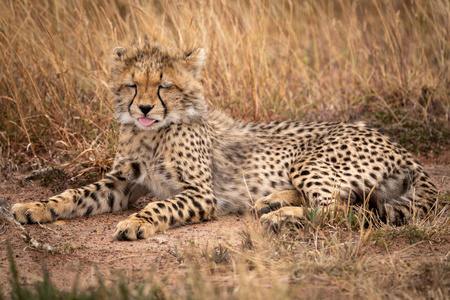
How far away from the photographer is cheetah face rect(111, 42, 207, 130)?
3.68 meters

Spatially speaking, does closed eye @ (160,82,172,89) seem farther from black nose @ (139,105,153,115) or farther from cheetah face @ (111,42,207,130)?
black nose @ (139,105,153,115)

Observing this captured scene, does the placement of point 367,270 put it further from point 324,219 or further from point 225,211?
point 225,211

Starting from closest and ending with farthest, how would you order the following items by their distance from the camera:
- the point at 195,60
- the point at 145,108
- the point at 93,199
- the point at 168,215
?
the point at 168,215 < the point at 145,108 < the point at 93,199 < the point at 195,60

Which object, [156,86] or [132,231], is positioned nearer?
[132,231]

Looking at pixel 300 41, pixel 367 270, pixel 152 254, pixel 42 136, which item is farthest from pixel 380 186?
pixel 300 41

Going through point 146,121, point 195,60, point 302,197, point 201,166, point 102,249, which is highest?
point 195,60

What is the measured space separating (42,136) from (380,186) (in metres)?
3.03

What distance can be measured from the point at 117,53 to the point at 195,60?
0.59 metres

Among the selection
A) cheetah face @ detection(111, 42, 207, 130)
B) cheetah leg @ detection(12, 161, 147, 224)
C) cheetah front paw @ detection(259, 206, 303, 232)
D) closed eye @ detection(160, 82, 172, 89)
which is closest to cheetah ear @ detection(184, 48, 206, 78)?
cheetah face @ detection(111, 42, 207, 130)

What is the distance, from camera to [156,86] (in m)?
3.70

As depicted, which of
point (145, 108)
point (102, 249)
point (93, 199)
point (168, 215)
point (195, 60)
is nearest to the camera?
point (102, 249)

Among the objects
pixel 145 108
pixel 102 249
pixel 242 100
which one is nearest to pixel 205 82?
pixel 242 100

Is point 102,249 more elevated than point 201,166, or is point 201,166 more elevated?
point 201,166

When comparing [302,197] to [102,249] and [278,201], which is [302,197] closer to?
[278,201]
